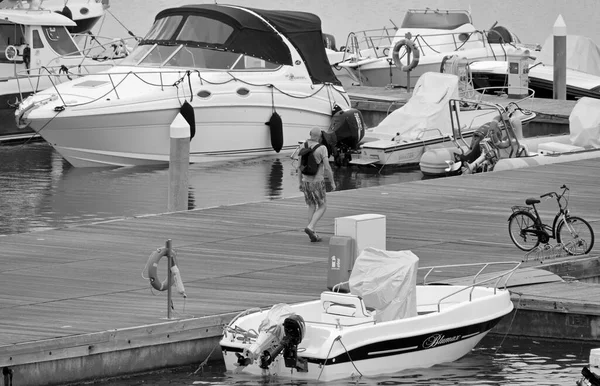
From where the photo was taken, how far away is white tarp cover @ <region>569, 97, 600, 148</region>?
24.8 meters

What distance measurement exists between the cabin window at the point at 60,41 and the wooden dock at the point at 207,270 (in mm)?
15503

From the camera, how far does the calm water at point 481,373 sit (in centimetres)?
1111

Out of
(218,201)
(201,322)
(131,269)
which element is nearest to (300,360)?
(201,322)

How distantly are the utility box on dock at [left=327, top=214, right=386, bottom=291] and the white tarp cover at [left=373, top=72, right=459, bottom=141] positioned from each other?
13.0 meters

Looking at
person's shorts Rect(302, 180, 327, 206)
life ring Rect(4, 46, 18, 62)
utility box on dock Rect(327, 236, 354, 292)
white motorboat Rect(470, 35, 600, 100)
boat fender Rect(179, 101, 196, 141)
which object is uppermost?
life ring Rect(4, 46, 18, 62)

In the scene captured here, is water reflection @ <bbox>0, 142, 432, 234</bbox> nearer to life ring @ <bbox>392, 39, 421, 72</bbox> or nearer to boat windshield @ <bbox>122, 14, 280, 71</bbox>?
boat windshield @ <bbox>122, 14, 280, 71</bbox>

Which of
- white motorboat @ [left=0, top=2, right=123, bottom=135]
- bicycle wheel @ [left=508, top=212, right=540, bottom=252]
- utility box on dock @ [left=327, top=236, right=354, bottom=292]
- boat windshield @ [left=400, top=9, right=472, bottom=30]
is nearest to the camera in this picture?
utility box on dock @ [left=327, top=236, right=354, bottom=292]

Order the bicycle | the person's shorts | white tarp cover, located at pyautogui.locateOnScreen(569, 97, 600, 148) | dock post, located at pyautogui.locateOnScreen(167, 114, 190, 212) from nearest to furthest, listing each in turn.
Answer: the bicycle < the person's shorts < dock post, located at pyautogui.locateOnScreen(167, 114, 190, 212) < white tarp cover, located at pyautogui.locateOnScreen(569, 97, 600, 148)

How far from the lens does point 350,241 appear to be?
12898 mm

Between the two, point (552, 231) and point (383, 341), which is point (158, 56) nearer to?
point (552, 231)

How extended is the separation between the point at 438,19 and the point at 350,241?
26065mm

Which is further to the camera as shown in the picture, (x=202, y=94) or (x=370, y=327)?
(x=202, y=94)

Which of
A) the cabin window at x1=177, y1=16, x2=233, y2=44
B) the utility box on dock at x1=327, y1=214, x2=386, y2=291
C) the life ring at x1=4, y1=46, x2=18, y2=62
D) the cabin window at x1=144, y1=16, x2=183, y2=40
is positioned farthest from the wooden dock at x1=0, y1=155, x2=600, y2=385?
the life ring at x1=4, y1=46, x2=18, y2=62

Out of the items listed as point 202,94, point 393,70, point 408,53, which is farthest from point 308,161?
point 393,70
